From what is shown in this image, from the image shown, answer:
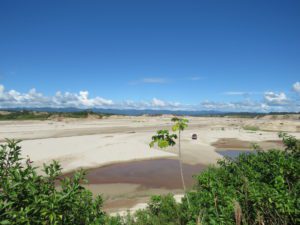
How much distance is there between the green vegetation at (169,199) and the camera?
366 cm

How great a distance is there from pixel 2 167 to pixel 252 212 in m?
5.47

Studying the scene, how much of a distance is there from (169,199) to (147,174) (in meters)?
14.0

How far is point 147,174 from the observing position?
22125 millimetres

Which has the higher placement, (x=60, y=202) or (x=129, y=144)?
(x=60, y=202)

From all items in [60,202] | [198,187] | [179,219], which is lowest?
[179,219]

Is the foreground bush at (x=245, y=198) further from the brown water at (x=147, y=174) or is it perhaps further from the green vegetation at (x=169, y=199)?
the brown water at (x=147, y=174)

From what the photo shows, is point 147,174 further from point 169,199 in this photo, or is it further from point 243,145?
point 243,145

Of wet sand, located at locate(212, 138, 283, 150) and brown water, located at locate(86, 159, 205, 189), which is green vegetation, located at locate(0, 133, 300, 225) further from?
wet sand, located at locate(212, 138, 283, 150)

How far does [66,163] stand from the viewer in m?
25.0

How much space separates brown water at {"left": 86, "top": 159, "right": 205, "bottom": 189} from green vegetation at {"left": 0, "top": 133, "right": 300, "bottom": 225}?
11.3m

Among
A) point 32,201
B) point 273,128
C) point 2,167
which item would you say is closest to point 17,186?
point 32,201

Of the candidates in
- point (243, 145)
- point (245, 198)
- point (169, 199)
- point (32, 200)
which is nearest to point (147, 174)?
point (169, 199)

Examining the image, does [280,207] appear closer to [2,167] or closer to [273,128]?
[2,167]

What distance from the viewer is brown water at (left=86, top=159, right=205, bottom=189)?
767 inches
